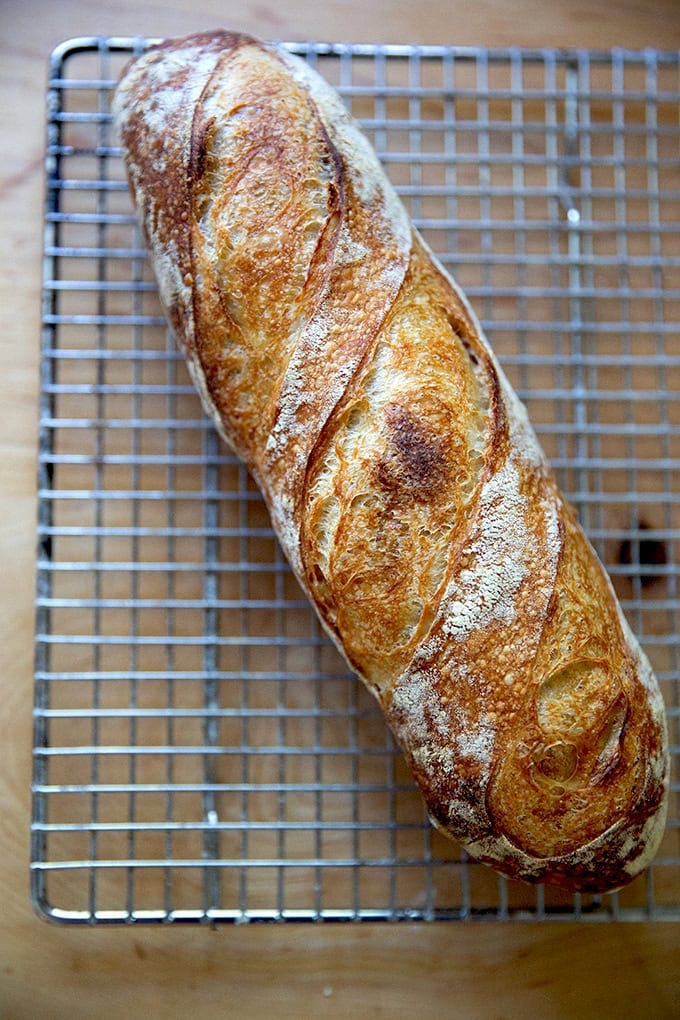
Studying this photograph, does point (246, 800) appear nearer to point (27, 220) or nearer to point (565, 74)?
point (27, 220)

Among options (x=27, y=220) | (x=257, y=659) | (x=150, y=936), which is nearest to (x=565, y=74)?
(x=27, y=220)

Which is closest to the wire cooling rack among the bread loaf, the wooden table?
the wooden table

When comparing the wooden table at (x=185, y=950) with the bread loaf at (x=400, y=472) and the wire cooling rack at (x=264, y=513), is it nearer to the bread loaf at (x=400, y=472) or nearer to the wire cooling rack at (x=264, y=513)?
the wire cooling rack at (x=264, y=513)

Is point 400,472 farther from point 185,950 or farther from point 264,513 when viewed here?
point 185,950

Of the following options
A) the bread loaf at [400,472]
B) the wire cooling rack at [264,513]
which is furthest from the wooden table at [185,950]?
the bread loaf at [400,472]

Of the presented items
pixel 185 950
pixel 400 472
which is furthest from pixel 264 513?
pixel 185 950

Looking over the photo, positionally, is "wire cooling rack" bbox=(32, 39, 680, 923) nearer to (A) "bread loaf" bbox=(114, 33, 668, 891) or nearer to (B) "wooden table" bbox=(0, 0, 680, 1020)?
(B) "wooden table" bbox=(0, 0, 680, 1020)
